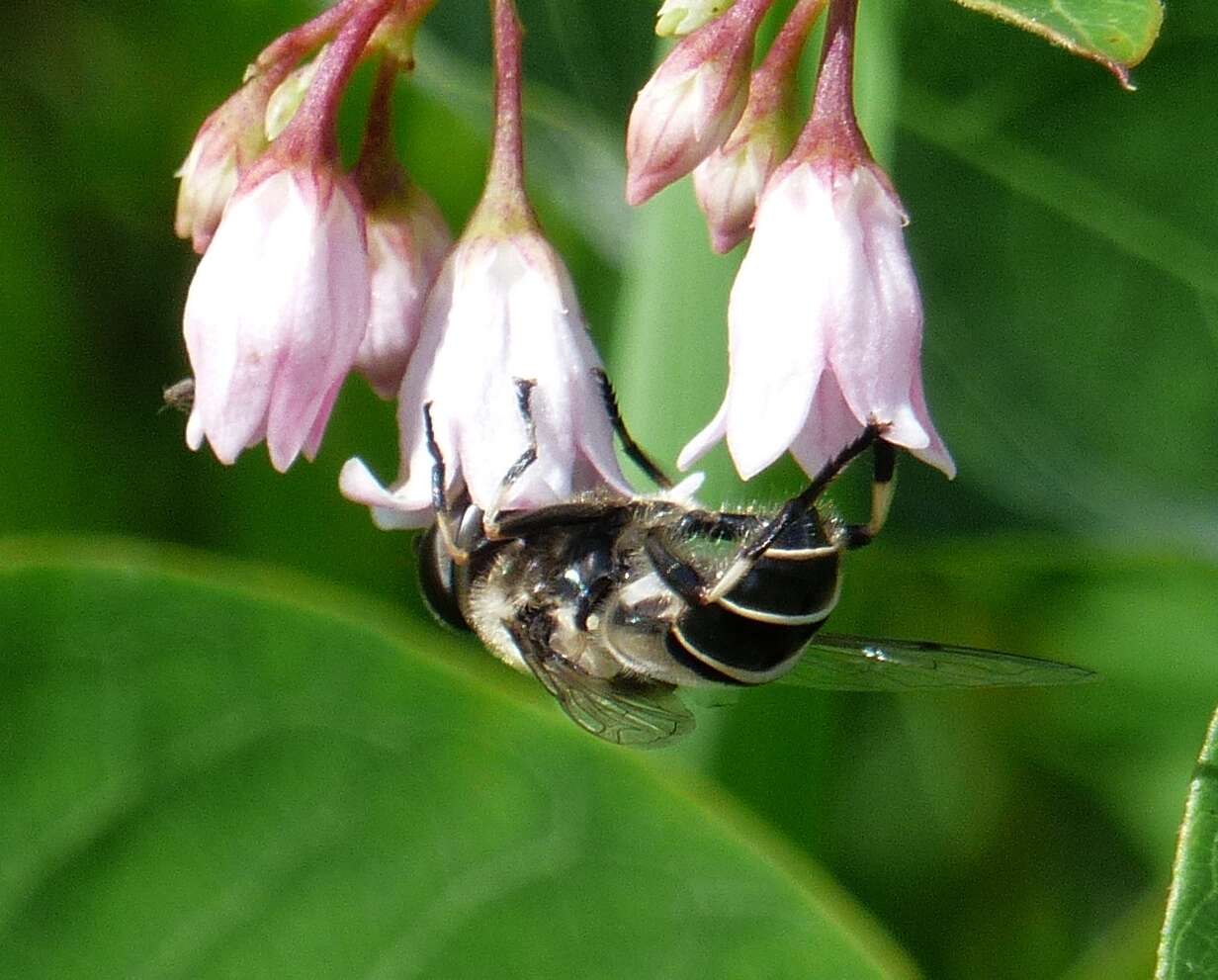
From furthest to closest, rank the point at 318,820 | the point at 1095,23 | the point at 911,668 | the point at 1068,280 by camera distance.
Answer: the point at 1068,280 < the point at 318,820 < the point at 911,668 < the point at 1095,23

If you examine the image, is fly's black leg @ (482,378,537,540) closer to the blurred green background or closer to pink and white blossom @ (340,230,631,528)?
pink and white blossom @ (340,230,631,528)

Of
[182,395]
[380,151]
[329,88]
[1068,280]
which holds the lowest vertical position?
[1068,280]

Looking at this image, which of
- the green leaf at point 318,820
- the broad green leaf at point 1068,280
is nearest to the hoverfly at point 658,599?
the green leaf at point 318,820

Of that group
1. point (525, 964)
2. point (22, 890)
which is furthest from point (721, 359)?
point (22, 890)

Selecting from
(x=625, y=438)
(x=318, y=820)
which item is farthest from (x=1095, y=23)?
(x=318, y=820)

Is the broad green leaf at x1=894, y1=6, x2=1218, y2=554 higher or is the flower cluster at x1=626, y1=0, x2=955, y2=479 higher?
the flower cluster at x1=626, y1=0, x2=955, y2=479

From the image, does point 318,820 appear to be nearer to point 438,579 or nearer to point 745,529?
point 438,579

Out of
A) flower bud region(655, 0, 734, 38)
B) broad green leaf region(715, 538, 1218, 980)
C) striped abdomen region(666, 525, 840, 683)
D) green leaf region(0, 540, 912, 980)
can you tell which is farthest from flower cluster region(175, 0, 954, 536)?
broad green leaf region(715, 538, 1218, 980)
